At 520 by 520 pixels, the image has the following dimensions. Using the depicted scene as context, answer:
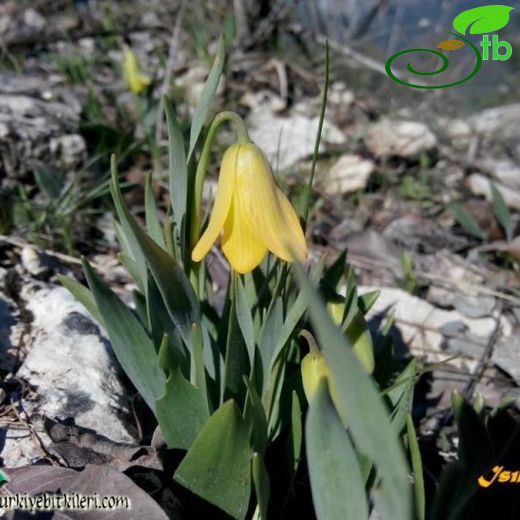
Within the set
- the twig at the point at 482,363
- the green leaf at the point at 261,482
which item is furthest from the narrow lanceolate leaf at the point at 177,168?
the twig at the point at 482,363

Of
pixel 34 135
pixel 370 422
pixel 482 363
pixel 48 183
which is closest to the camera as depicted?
pixel 370 422

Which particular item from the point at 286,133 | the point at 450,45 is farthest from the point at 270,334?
the point at 286,133

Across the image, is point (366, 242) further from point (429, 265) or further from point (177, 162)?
point (177, 162)

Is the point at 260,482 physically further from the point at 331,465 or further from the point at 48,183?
the point at 48,183

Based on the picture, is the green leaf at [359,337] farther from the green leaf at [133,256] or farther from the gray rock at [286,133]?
the gray rock at [286,133]

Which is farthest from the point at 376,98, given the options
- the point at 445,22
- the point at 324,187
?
the point at 324,187

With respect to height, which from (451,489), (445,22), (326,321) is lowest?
(451,489)
